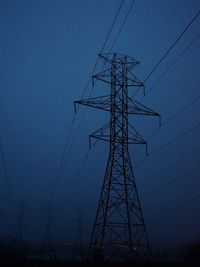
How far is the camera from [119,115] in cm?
2280

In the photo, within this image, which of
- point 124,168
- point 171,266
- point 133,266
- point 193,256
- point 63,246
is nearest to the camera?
point 133,266

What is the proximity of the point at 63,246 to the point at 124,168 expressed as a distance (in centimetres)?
9635

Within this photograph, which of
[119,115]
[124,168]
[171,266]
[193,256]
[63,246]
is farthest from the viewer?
[63,246]

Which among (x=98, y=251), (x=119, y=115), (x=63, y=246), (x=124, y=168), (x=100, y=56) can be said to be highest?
(x=63, y=246)

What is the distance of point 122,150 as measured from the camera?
2186 cm

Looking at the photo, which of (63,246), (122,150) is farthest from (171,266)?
(63,246)

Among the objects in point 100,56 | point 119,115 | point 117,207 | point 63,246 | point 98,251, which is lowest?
point 98,251

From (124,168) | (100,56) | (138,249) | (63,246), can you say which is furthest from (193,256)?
(63,246)

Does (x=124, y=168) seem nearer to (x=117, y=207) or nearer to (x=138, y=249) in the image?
(x=117, y=207)

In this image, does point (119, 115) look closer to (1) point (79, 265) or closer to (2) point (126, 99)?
(2) point (126, 99)

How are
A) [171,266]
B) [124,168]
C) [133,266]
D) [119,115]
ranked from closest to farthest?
1. [133,266]
2. [171,266]
3. [124,168]
4. [119,115]

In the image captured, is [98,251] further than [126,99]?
No

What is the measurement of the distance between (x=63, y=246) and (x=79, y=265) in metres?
96.1

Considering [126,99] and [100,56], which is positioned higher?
[100,56]
